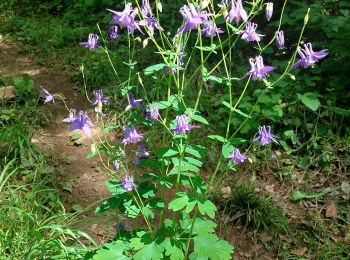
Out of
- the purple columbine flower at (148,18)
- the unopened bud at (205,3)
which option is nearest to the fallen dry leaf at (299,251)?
the purple columbine flower at (148,18)

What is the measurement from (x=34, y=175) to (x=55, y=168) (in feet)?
0.82

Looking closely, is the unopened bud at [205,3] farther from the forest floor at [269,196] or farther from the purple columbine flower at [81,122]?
the forest floor at [269,196]

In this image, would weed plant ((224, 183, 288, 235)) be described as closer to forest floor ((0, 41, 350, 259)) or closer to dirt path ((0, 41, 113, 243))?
forest floor ((0, 41, 350, 259))

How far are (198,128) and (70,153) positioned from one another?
3.89 ft

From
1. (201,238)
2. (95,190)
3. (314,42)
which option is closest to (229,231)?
(95,190)

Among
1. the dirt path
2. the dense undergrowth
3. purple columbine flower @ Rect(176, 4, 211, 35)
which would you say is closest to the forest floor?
the dirt path

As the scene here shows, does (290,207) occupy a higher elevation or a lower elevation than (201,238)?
lower

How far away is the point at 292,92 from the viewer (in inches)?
183

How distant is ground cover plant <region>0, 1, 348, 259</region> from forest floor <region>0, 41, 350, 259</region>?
0.18 ft

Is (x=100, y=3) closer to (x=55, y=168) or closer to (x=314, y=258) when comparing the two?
(x=55, y=168)

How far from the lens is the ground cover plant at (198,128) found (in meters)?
2.22

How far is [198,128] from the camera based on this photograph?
4.48m

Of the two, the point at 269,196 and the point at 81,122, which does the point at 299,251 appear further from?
the point at 81,122

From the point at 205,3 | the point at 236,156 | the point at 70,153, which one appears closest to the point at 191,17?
the point at 205,3
